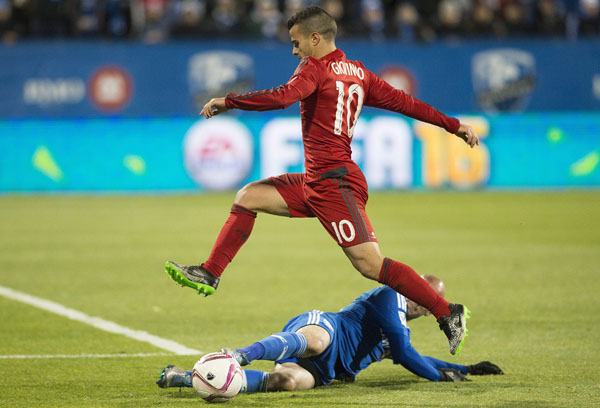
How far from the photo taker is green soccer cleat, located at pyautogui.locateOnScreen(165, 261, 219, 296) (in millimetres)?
5875

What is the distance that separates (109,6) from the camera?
21203 mm

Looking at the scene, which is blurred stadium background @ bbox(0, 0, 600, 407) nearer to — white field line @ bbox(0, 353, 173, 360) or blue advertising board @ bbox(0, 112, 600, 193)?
blue advertising board @ bbox(0, 112, 600, 193)

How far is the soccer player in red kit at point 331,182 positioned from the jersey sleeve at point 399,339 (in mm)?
215

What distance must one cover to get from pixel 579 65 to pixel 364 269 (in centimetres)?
1757

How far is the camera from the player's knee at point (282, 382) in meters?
5.71

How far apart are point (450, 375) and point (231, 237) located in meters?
1.60

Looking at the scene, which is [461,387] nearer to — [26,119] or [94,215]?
[94,215]

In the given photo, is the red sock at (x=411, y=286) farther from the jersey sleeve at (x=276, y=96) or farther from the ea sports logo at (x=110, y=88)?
the ea sports logo at (x=110, y=88)

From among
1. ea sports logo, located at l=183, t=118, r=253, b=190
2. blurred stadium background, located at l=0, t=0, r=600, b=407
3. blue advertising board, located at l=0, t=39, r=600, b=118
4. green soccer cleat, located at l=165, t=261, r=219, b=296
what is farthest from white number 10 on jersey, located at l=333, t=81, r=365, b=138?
blue advertising board, located at l=0, t=39, r=600, b=118

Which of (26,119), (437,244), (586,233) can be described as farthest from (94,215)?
(586,233)

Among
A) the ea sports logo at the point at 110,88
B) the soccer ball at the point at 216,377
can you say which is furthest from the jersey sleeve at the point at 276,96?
the ea sports logo at the point at 110,88

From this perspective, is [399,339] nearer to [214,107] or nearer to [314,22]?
[214,107]

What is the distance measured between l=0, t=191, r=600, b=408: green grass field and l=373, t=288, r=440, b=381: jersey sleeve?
115 millimetres

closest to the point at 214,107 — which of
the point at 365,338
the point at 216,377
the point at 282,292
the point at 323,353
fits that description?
the point at 216,377
